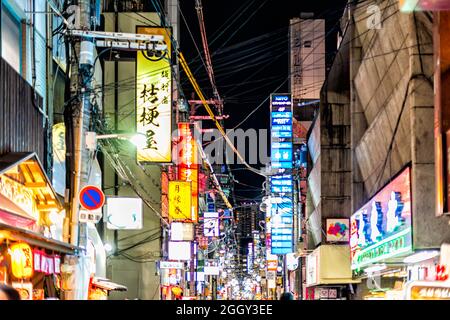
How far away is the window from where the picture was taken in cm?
1460

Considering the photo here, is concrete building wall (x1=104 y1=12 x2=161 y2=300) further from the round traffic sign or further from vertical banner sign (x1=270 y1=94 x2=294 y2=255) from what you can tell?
the round traffic sign

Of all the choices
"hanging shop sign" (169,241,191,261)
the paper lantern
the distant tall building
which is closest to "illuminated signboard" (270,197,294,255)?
"hanging shop sign" (169,241,191,261)

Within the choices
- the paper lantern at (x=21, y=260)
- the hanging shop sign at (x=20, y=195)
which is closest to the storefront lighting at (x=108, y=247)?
the hanging shop sign at (x=20, y=195)

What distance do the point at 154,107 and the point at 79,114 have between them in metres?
10.5

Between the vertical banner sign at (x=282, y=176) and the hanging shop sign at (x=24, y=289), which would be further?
the vertical banner sign at (x=282, y=176)

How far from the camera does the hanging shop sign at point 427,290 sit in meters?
8.47

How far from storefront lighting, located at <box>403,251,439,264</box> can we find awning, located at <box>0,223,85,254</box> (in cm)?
765

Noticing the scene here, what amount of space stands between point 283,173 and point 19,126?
26.5 meters

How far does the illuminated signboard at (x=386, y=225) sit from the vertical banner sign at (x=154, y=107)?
29.4 feet

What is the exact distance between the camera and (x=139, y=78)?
2592 centimetres

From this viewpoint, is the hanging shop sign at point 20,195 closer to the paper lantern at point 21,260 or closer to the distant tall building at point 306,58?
the paper lantern at point 21,260

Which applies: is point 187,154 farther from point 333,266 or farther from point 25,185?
point 25,185

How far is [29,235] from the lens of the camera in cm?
1169
